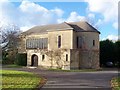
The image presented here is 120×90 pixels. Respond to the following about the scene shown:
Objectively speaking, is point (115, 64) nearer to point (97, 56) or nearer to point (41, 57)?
point (97, 56)

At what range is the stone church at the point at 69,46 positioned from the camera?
47650mm

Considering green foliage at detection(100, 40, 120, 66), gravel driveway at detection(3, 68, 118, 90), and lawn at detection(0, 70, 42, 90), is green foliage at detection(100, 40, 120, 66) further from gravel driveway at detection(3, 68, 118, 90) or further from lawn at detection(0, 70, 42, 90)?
lawn at detection(0, 70, 42, 90)

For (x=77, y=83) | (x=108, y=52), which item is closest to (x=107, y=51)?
(x=108, y=52)

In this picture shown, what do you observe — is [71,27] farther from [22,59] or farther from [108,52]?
[108,52]

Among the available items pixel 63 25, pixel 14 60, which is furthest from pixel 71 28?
pixel 14 60

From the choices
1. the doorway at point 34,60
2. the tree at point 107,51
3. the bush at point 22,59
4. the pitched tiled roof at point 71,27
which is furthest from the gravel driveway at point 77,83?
the tree at point 107,51

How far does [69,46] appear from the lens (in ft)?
156

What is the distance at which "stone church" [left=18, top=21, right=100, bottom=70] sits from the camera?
47650mm

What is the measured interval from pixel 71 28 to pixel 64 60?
5.61 meters

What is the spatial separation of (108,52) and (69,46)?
14.6m

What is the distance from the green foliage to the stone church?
9.95 m

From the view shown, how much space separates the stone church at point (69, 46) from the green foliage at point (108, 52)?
995 centimetres

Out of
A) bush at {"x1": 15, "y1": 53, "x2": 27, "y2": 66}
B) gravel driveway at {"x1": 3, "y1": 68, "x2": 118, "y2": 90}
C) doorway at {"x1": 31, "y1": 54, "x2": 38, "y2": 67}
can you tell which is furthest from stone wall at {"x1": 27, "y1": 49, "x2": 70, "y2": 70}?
gravel driveway at {"x1": 3, "y1": 68, "x2": 118, "y2": 90}

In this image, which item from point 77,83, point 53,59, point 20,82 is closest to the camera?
point 20,82
